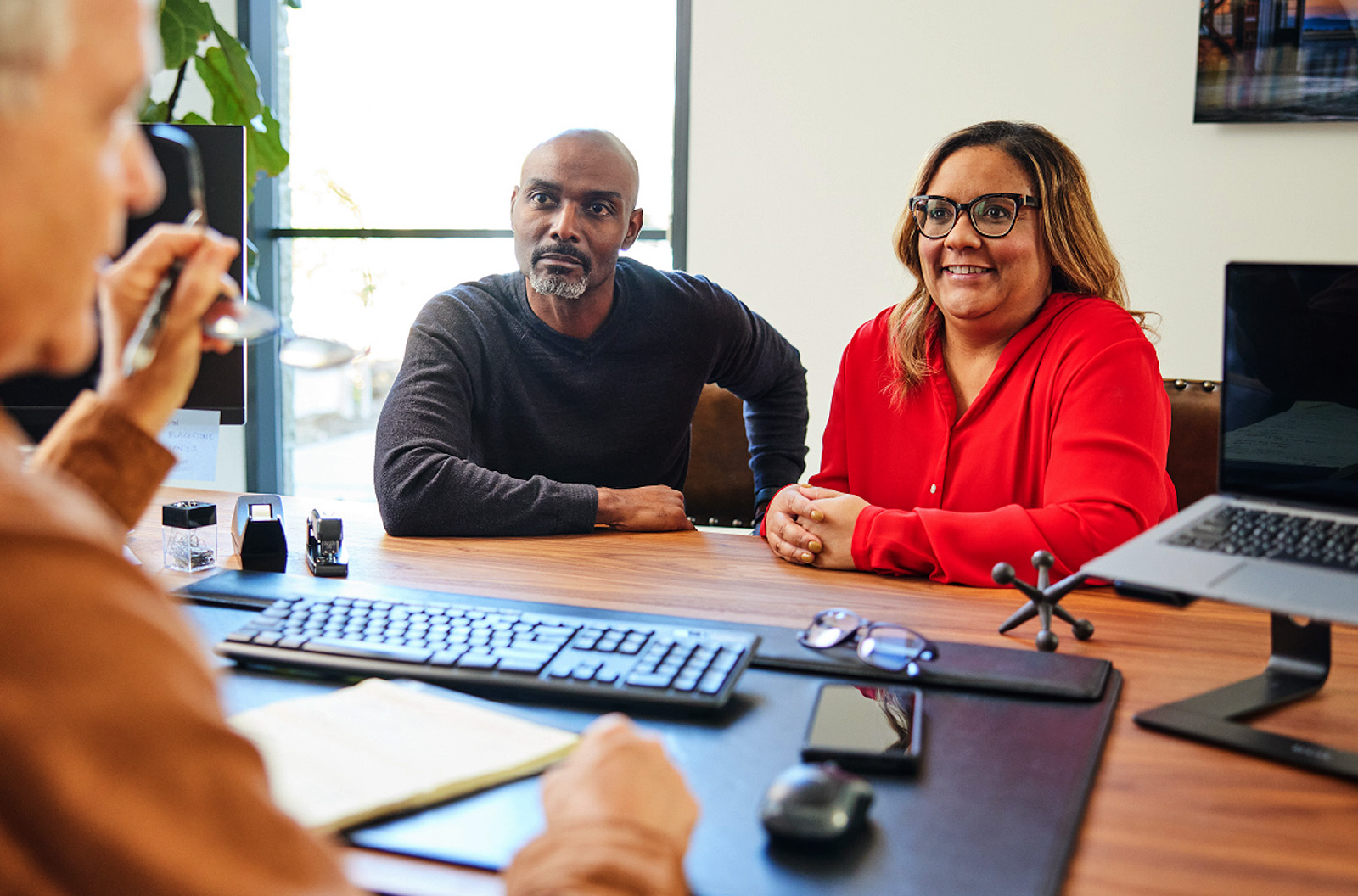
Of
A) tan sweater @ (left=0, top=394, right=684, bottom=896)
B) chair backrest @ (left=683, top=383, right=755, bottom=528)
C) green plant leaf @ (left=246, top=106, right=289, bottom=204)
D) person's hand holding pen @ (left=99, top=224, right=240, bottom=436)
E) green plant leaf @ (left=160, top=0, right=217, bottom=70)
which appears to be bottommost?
chair backrest @ (left=683, top=383, right=755, bottom=528)

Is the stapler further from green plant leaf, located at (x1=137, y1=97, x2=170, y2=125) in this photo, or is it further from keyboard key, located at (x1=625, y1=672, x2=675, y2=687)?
green plant leaf, located at (x1=137, y1=97, x2=170, y2=125)

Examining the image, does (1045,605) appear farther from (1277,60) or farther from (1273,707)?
(1277,60)

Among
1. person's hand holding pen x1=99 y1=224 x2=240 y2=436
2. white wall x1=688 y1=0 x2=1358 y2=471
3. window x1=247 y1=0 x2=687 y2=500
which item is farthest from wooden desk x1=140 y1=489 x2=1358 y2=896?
window x1=247 y1=0 x2=687 y2=500

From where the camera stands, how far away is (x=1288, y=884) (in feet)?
2.02

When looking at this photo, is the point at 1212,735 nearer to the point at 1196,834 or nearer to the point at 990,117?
the point at 1196,834

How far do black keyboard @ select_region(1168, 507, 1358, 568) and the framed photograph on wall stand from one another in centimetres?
212

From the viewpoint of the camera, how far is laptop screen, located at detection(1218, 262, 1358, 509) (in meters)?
0.93

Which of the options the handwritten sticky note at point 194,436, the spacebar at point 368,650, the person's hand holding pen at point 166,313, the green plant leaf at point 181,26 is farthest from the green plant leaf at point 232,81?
the spacebar at point 368,650

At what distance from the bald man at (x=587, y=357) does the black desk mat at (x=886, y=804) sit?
83cm

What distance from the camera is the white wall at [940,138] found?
269 centimetres

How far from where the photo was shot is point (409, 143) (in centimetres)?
353

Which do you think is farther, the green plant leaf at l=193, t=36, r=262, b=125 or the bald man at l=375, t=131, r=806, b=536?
the green plant leaf at l=193, t=36, r=262, b=125

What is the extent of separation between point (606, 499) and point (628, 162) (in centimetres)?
76

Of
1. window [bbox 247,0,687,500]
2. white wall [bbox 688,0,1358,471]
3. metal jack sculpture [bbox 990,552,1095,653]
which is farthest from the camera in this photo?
window [bbox 247,0,687,500]
